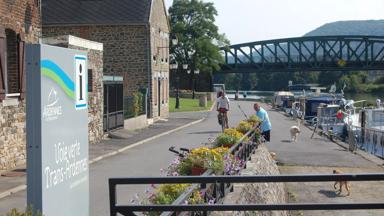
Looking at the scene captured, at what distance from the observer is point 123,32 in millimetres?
40094

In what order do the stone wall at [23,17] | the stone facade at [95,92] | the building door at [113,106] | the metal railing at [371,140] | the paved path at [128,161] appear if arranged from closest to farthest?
the paved path at [128,161] → the stone wall at [23,17] → the stone facade at [95,92] → the building door at [113,106] → the metal railing at [371,140]

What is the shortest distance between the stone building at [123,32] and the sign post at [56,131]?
111 feet

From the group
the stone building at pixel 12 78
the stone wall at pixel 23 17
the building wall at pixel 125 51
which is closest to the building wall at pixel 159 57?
the building wall at pixel 125 51

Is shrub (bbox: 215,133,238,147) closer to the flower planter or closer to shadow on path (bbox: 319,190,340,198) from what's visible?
the flower planter

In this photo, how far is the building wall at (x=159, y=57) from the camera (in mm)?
41406

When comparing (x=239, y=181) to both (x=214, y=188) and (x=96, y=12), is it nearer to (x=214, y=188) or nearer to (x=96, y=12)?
(x=214, y=188)

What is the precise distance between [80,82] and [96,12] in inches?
1413

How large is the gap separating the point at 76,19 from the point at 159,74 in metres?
6.73

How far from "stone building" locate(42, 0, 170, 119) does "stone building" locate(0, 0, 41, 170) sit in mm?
21714

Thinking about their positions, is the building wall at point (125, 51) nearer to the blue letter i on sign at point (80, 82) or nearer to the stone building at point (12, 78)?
the stone building at point (12, 78)

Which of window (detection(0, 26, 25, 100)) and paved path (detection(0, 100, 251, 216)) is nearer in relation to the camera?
paved path (detection(0, 100, 251, 216))

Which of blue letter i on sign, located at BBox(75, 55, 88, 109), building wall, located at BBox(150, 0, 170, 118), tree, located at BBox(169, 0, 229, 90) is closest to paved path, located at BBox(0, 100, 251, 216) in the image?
blue letter i on sign, located at BBox(75, 55, 88, 109)

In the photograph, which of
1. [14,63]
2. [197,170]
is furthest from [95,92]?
[197,170]

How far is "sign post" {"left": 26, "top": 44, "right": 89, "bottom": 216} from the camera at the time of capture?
4.78 m
